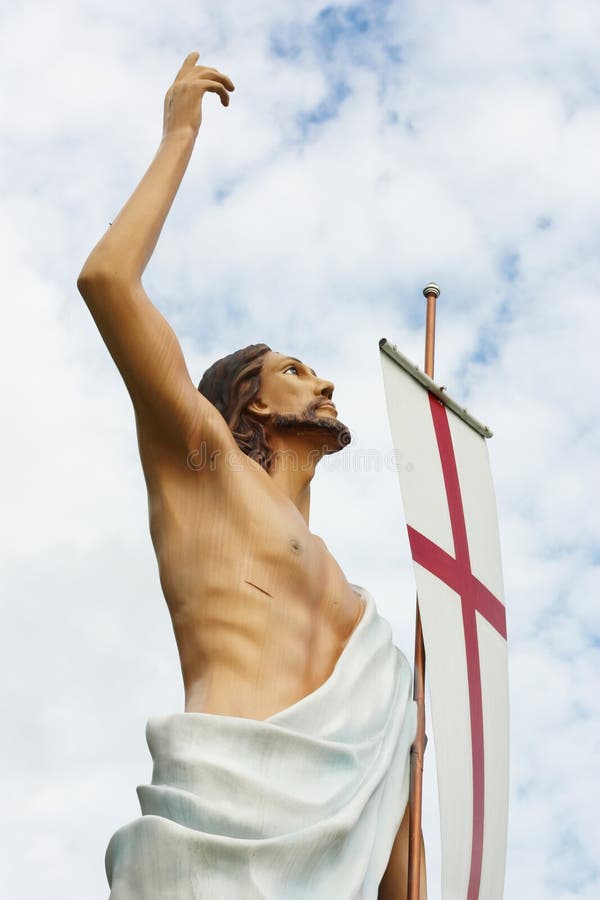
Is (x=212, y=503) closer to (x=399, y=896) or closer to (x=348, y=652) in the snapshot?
(x=348, y=652)

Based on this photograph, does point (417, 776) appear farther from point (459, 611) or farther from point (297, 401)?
point (297, 401)

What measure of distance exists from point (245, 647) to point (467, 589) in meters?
1.44

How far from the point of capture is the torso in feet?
19.5

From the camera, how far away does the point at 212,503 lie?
6.31 m

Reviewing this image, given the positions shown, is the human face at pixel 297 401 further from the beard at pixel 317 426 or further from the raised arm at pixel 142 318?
the raised arm at pixel 142 318

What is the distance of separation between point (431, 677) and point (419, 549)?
2.09 ft

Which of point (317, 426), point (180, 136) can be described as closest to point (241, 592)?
point (317, 426)

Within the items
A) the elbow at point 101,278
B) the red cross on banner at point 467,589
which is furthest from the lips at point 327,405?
the elbow at point 101,278

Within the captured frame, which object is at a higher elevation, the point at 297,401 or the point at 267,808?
the point at 297,401

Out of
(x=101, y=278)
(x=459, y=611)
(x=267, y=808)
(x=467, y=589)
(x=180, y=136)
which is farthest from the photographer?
(x=467, y=589)

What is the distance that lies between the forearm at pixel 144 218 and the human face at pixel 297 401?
40.8 inches

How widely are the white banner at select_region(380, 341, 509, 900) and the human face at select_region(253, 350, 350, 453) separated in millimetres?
295

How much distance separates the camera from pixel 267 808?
5.48m

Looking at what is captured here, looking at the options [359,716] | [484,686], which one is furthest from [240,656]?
[484,686]
